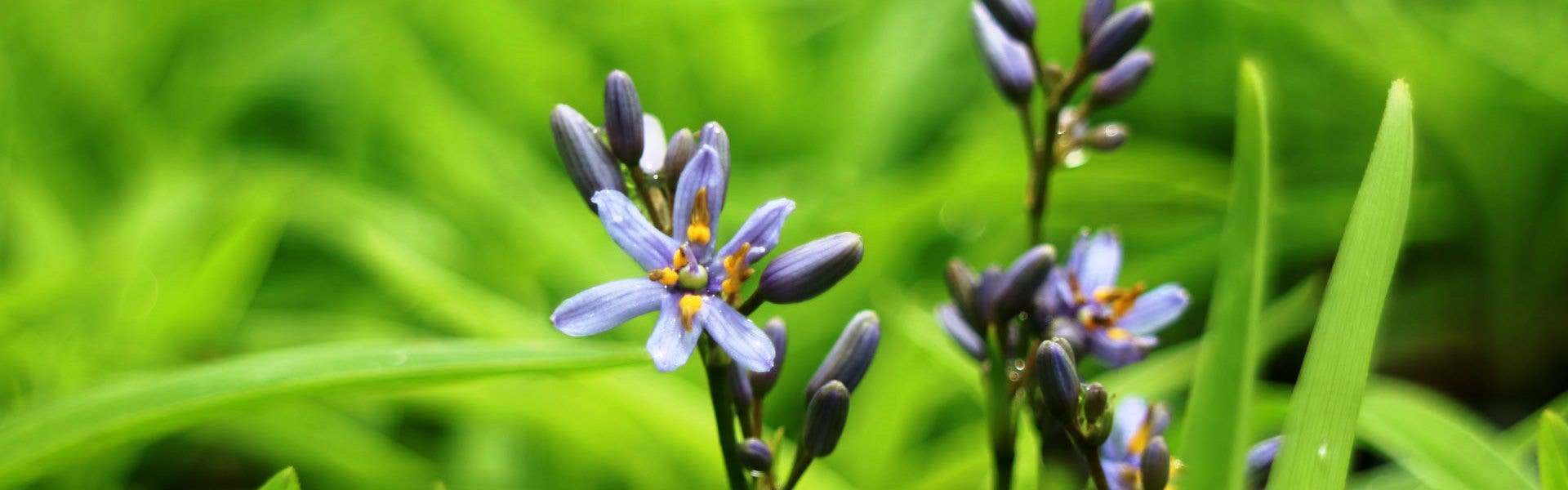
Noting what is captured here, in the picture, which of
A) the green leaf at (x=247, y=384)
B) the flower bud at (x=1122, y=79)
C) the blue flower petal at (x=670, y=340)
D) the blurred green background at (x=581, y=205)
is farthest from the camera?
the blurred green background at (x=581, y=205)

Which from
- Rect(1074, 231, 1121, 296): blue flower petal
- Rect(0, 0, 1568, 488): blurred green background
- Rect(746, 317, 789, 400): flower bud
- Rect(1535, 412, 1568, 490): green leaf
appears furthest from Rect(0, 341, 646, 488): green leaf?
Rect(1535, 412, 1568, 490): green leaf

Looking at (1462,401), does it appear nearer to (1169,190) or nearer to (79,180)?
(1169,190)

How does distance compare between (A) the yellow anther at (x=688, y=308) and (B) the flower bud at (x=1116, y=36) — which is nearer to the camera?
(A) the yellow anther at (x=688, y=308)

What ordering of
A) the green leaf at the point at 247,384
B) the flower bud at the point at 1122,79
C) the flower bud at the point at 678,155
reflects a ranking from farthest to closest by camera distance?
the flower bud at the point at 1122,79
the green leaf at the point at 247,384
the flower bud at the point at 678,155

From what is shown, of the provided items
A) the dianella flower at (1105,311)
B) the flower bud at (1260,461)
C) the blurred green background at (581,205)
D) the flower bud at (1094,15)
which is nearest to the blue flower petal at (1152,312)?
the dianella flower at (1105,311)

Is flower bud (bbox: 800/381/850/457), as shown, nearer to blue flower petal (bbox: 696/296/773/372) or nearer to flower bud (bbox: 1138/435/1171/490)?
blue flower petal (bbox: 696/296/773/372)

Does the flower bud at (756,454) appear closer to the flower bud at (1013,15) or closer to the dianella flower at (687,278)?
the dianella flower at (687,278)

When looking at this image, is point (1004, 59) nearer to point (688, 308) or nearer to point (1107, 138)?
point (1107, 138)
